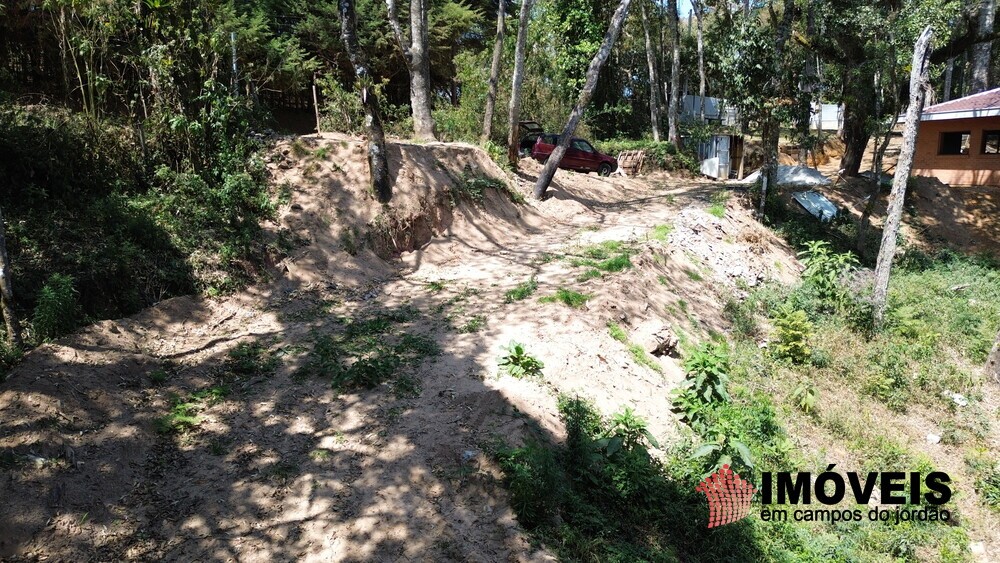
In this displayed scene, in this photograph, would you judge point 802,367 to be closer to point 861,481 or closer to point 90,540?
point 861,481

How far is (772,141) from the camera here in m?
15.8

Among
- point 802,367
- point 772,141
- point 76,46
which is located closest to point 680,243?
point 802,367

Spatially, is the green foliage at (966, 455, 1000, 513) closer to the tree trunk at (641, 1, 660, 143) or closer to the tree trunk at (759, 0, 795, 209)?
the tree trunk at (759, 0, 795, 209)

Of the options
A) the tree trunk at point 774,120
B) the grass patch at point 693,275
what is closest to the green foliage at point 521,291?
the grass patch at point 693,275

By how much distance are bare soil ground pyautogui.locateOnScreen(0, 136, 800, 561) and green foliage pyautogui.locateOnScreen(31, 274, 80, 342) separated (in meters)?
0.22

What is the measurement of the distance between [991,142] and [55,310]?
87.3 feet

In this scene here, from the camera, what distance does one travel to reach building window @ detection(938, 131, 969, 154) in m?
21.9

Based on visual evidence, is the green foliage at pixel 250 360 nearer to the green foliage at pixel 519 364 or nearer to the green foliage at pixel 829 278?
the green foliage at pixel 519 364

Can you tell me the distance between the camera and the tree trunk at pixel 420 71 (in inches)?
554

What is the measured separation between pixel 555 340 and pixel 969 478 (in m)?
5.68

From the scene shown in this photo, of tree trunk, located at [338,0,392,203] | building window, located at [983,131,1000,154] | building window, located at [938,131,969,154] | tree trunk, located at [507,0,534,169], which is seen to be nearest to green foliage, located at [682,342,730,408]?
tree trunk, located at [338,0,392,203]

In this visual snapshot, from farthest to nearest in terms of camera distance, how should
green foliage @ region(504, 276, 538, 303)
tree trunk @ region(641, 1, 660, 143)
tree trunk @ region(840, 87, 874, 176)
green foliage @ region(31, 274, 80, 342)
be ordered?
tree trunk @ region(641, 1, 660, 143), tree trunk @ region(840, 87, 874, 176), green foliage @ region(504, 276, 538, 303), green foliage @ region(31, 274, 80, 342)

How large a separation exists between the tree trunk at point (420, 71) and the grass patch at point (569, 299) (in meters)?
7.18

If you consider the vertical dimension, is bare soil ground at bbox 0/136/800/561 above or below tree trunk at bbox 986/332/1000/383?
above
